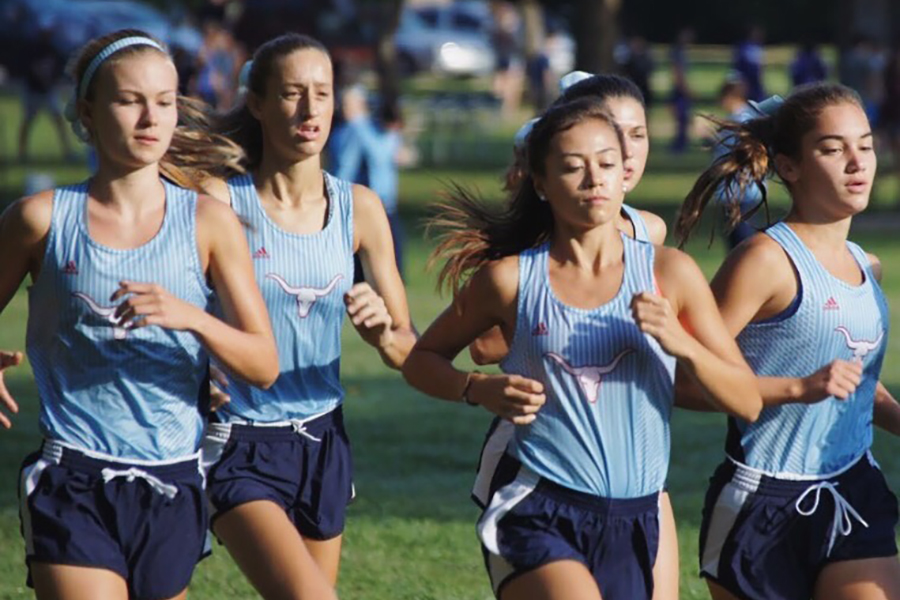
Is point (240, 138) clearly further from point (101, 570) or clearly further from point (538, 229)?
point (101, 570)

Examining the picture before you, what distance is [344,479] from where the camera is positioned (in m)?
5.80

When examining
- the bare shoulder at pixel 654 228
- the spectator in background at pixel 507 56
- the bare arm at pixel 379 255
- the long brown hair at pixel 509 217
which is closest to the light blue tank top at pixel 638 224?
the bare shoulder at pixel 654 228

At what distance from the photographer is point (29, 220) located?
16.1ft

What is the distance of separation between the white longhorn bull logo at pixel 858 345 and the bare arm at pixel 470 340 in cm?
92

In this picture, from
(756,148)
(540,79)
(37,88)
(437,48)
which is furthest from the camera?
(437,48)

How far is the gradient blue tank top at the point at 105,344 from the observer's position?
4.87 m

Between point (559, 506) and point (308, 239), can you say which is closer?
point (559, 506)

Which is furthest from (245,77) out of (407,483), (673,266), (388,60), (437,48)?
(437,48)

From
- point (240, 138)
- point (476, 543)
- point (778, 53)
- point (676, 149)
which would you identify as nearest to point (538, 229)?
point (240, 138)

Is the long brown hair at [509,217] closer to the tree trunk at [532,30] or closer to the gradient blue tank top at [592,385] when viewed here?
the gradient blue tank top at [592,385]

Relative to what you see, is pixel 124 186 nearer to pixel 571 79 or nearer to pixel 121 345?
pixel 121 345

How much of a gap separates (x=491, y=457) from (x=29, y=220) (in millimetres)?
1448

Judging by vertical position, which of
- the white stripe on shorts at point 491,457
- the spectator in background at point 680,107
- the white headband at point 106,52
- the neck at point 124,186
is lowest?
the spectator in background at point 680,107

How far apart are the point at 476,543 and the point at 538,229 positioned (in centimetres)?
352
